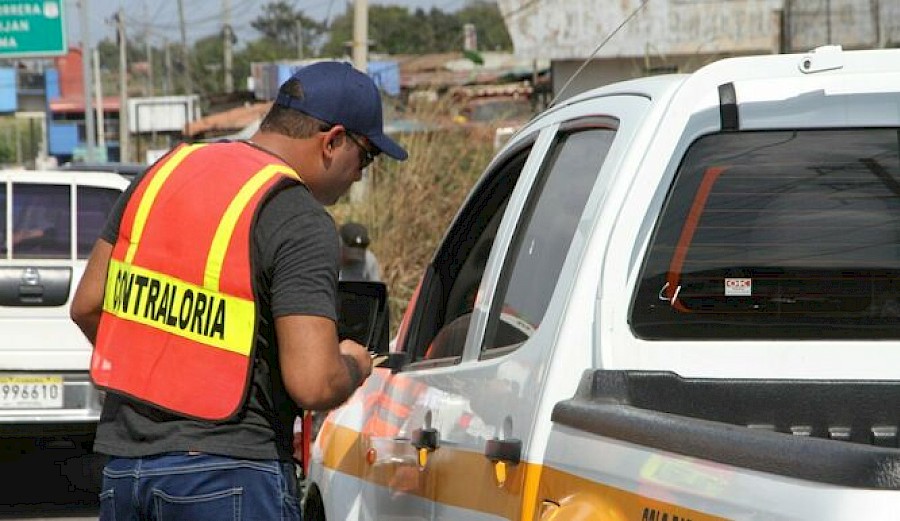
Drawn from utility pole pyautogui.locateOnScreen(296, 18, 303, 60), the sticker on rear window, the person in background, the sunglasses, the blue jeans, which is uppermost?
utility pole pyautogui.locateOnScreen(296, 18, 303, 60)

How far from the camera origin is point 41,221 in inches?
379

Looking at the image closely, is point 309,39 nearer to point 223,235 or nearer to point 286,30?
point 286,30

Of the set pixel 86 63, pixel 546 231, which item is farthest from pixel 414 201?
pixel 86 63

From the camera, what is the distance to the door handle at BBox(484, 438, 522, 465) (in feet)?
11.0

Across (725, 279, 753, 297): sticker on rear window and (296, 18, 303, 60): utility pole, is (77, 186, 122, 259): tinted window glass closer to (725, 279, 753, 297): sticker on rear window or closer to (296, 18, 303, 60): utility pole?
(725, 279, 753, 297): sticker on rear window

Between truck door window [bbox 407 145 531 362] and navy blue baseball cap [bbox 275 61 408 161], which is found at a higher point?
navy blue baseball cap [bbox 275 61 408 161]

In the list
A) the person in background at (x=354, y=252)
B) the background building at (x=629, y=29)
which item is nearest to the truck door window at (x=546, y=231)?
the person in background at (x=354, y=252)

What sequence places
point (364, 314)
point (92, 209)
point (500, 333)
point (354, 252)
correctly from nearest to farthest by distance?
point (500, 333), point (364, 314), point (92, 209), point (354, 252)

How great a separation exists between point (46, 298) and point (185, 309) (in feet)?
19.3

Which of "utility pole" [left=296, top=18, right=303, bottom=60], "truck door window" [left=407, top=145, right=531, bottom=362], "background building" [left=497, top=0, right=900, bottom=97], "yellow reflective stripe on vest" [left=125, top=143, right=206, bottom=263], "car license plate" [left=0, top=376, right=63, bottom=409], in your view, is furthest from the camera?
"utility pole" [left=296, top=18, right=303, bottom=60]

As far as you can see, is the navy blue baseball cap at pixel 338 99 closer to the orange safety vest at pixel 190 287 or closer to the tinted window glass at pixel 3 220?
the orange safety vest at pixel 190 287

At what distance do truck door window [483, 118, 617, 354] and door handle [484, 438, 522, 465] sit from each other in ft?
0.93

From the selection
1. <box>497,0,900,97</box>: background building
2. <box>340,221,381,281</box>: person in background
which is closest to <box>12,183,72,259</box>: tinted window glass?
<box>340,221,381,281</box>: person in background

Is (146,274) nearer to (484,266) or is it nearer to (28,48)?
(484,266)
